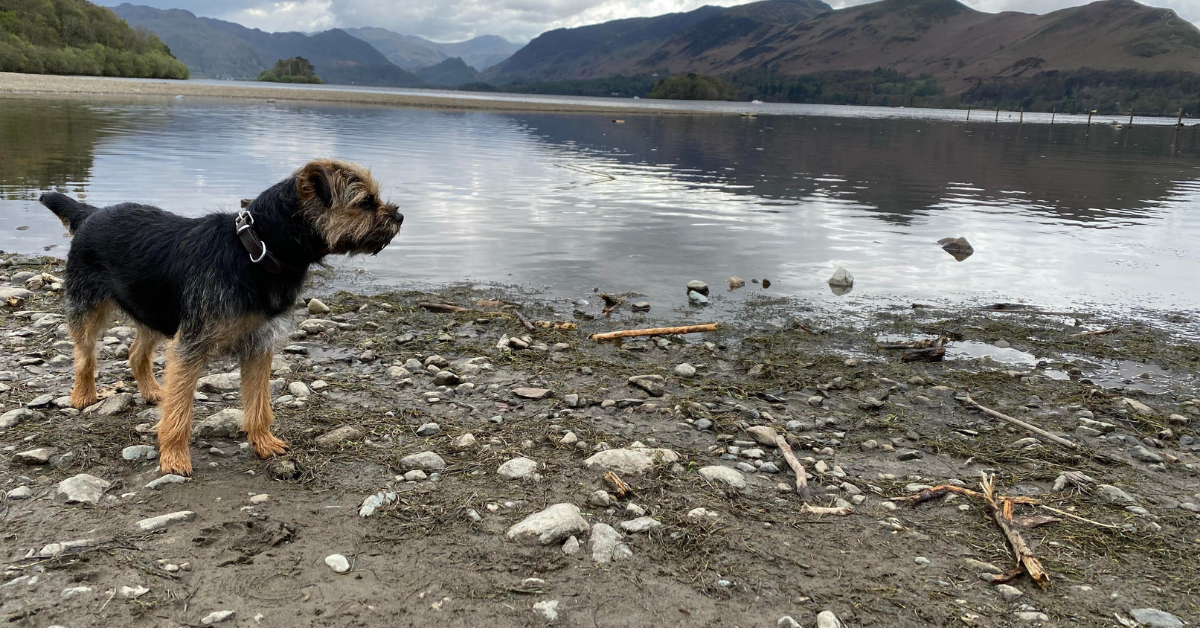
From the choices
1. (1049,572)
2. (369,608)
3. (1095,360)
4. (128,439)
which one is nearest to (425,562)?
(369,608)

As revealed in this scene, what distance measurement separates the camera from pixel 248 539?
4234mm

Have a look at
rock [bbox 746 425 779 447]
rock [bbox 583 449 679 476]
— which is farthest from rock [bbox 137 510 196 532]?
rock [bbox 746 425 779 447]

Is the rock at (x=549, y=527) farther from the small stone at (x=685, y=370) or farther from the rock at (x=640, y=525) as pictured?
the small stone at (x=685, y=370)

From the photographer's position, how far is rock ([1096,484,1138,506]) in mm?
5238

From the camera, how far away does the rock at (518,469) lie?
523 centimetres

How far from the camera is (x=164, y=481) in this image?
4898 millimetres

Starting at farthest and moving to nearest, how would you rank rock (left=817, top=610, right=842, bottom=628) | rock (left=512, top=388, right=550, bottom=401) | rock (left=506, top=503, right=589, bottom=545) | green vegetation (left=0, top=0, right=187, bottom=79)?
1. green vegetation (left=0, top=0, right=187, bottom=79)
2. rock (left=512, top=388, right=550, bottom=401)
3. rock (left=506, top=503, right=589, bottom=545)
4. rock (left=817, top=610, right=842, bottom=628)

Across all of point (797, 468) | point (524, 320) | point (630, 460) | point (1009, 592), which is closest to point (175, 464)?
point (630, 460)

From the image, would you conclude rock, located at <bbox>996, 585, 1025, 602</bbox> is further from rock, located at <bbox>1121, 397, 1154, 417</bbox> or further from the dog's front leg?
the dog's front leg

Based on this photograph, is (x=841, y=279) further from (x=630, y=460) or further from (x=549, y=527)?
(x=549, y=527)

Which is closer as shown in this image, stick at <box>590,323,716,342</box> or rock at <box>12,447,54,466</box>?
rock at <box>12,447,54,466</box>

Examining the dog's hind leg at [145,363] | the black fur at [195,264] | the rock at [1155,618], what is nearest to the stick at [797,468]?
the rock at [1155,618]

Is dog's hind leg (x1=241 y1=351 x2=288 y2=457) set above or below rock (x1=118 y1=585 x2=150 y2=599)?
above

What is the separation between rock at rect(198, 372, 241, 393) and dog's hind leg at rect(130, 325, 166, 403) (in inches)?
16.2
